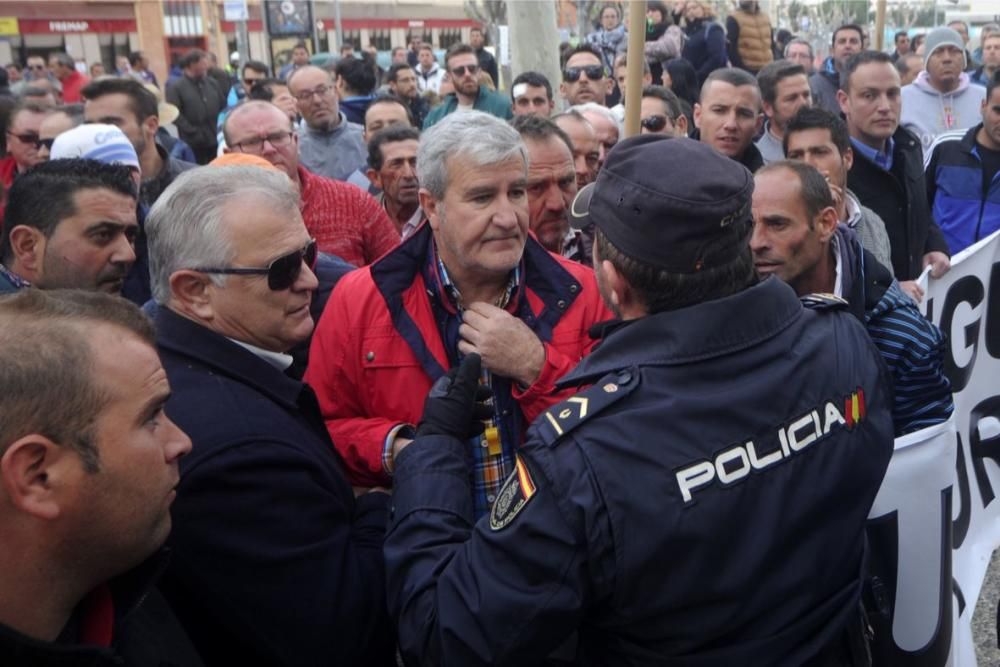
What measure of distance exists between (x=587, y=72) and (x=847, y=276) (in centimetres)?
526

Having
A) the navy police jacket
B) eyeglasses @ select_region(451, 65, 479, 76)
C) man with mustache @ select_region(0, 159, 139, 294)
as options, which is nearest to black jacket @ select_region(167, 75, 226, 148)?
eyeglasses @ select_region(451, 65, 479, 76)

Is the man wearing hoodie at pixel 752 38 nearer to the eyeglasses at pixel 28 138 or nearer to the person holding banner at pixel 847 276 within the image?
the eyeglasses at pixel 28 138

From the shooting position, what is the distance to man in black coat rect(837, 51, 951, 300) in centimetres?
462

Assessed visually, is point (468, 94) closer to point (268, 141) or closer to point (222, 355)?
point (268, 141)

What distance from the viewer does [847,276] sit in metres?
2.78

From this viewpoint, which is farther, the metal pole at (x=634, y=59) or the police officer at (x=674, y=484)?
the metal pole at (x=634, y=59)

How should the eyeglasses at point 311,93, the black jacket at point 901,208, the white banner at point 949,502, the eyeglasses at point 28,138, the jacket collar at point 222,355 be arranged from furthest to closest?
the eyeglasses at point 311,93, the eyeglasses at point 28,138, the black jacket at point 901,208, the white banner at point 949,502, the jacket collar at point 222,355

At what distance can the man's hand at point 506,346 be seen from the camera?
7.85 feet

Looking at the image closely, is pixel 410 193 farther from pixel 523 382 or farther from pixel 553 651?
pixel 553 651

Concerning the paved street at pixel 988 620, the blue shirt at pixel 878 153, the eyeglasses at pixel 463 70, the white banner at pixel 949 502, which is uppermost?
the eyeglasses at pixel 463 70

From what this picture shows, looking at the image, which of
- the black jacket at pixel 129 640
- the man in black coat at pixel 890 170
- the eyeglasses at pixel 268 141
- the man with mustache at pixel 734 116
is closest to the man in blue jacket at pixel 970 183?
the man in black coat at pixel 890 170

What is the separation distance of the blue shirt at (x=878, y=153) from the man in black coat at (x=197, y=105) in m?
7.72

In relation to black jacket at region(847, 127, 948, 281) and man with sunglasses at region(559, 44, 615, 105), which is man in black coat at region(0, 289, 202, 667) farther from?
man with sunglasses at region(559, 44, 615, 105)

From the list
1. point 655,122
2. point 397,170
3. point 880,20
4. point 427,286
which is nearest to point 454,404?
point 427,286
